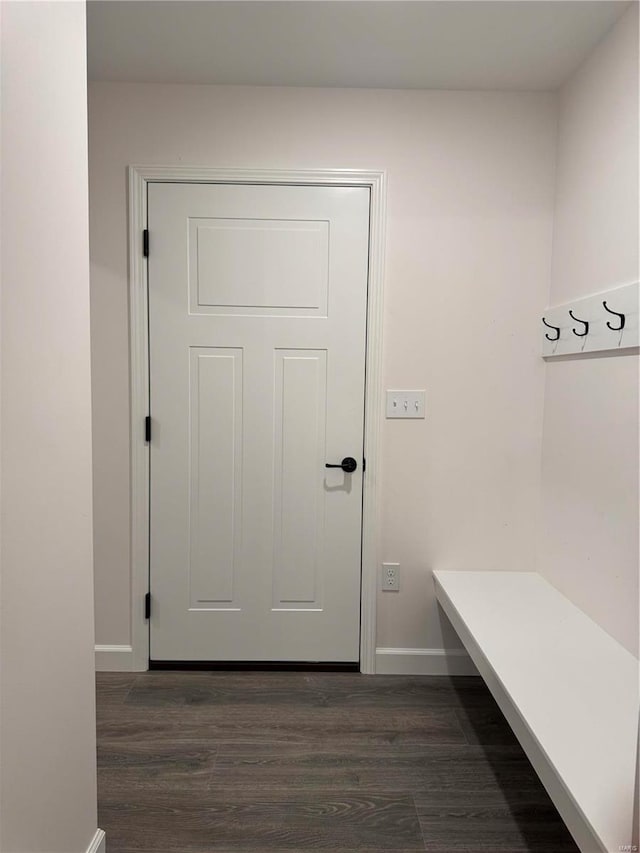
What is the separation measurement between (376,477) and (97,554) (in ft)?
4.34

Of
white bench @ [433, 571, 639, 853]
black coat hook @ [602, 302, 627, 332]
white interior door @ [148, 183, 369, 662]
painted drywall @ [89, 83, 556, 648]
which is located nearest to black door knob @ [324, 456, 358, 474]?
white interior door @ [148, 183, 369, 662]

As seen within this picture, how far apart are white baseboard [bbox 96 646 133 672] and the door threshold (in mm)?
103

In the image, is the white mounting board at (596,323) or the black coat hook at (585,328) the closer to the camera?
the white mounting board at (596,323)

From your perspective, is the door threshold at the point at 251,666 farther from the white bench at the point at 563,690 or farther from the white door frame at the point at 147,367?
the white bench at the point at 563,690

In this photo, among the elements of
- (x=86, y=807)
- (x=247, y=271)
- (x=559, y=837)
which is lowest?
(x=559, y=837)

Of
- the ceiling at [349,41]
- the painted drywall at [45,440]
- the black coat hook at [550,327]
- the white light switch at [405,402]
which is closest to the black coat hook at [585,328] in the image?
the black coat hook at [550,327]

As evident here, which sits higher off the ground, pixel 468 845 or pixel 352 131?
pixel 352 131

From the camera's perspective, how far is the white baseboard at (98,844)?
1520 mm

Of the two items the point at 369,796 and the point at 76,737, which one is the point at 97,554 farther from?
the point at 369,796

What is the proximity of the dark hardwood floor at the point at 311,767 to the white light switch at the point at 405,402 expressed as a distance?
48.6 inches

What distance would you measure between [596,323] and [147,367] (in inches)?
72.5

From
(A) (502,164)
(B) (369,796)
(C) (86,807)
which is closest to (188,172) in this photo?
(A) (502,164)

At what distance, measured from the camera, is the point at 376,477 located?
259cm

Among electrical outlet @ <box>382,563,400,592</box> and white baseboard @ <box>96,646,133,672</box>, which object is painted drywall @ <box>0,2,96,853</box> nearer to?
white baseboard @ <box>96,646,133,672</box>
